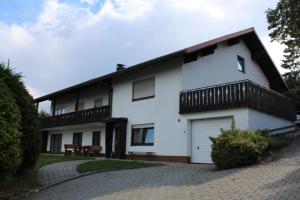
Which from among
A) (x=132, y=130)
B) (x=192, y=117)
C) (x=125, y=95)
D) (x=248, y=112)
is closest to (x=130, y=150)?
(x=132, y=130)

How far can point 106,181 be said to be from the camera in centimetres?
1227

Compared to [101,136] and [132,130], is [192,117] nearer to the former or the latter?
[132,130]

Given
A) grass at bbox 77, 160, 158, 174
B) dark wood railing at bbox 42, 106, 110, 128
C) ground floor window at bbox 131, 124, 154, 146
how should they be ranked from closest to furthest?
grass at bbox 77, 160, 158, 174 → ground floor window at bbox 131, 124, 154, 146 → dark wood railing at bbox 42, 106, 110, 128

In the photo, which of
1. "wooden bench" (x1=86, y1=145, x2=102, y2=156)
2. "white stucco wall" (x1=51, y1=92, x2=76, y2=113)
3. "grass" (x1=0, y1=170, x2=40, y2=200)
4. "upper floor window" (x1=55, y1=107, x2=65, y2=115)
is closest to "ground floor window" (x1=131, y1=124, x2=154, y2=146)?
"wooden bench" (x1=86, y1=145, x2=102, y2=156)

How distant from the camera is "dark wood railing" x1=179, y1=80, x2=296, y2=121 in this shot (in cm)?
1744

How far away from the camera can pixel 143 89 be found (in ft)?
75.8

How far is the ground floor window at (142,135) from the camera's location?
857 inches

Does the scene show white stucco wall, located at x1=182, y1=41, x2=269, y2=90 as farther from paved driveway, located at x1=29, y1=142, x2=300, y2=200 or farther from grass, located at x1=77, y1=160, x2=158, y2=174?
paved driveway, located at x1=29, y1=142, x2=300, y2=200

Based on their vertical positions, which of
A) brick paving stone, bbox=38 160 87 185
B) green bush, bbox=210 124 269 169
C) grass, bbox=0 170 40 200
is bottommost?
grass, bbox=0 170 40 200

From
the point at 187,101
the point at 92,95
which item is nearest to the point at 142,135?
the point at 187,101

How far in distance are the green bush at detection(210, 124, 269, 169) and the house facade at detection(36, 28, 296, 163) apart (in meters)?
2.95

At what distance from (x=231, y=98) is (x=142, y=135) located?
6.68 m

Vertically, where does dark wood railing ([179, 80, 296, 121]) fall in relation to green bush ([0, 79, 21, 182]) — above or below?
above

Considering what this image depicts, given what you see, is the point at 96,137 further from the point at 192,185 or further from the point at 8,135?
the point at 8,135
